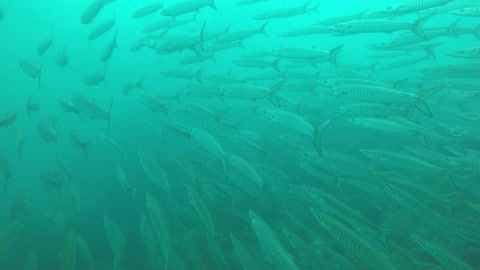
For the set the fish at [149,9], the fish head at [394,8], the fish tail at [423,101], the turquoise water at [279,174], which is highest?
the fish at [149,9]

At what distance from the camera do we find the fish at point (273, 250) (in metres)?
2.52

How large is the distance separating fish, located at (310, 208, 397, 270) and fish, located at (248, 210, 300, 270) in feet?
1.90

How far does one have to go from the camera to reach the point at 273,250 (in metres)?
2.64

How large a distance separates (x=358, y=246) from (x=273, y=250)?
877 mm

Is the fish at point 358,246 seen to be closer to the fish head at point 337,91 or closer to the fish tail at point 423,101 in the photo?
the fish head at point 337,91

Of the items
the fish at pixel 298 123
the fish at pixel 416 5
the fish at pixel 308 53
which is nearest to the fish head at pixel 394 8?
the fish at pixel 416 5

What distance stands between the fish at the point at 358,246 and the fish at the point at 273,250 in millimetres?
579

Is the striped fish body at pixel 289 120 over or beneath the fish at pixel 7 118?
beneath

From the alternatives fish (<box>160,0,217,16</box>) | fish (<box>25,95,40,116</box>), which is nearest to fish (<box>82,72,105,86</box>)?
fish (<box>25,95,40,116</box>)

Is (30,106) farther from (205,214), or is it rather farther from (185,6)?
(205,214)

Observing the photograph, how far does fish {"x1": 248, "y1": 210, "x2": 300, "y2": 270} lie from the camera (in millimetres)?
2516

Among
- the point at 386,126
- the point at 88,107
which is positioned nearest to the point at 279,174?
the point at 386,126

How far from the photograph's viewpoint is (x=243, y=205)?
6500 millimetres

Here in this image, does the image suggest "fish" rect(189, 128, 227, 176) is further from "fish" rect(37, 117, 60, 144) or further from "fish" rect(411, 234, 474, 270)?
"fish" rect(37, 117, 60, 144)
